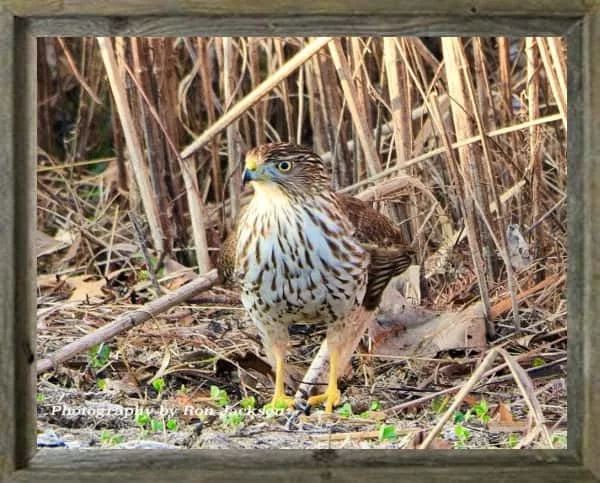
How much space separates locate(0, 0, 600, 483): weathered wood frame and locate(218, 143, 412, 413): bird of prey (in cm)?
33

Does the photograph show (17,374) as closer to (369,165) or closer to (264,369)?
(264,369)

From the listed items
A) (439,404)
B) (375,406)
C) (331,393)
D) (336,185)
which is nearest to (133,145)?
(336,185)

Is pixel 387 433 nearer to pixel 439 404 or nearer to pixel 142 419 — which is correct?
pixel 439 404

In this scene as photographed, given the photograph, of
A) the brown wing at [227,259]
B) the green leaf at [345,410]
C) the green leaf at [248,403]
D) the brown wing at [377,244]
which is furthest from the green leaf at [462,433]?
the brown wing at [227,259]

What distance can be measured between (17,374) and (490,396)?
4.53 ft

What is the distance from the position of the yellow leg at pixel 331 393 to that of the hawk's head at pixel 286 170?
496 mm

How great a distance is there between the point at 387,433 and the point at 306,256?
57cm

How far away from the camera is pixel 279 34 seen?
13.2 feet

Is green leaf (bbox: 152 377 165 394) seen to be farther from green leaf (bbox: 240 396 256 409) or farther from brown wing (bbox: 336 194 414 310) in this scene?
brown wing (bbox: 336 194 414 310)

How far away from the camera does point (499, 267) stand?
168 inches

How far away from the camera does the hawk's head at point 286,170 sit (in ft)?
13.7

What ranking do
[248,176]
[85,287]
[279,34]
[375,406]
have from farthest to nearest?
[85,287], [375,406], [248,176], [279,34]

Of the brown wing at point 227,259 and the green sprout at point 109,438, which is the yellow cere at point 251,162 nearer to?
the brown wing at point 227,259

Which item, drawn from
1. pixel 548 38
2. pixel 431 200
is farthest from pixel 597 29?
pixel 431 200
